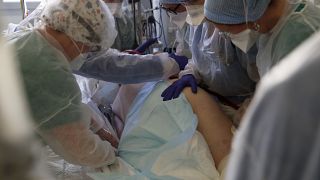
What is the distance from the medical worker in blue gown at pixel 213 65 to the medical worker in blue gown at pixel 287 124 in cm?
115

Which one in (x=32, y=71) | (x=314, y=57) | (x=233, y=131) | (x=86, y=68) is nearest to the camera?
(x=314, y=57)

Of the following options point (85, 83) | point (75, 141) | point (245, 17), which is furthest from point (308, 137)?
point (85, 83)

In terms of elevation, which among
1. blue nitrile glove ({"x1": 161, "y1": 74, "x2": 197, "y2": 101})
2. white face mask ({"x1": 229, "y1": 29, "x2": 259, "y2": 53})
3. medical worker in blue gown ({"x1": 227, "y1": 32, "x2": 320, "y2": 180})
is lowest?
blue nitrile glove ({"x1": 161, "y1": 74, "x2": 197, "y2": 101})

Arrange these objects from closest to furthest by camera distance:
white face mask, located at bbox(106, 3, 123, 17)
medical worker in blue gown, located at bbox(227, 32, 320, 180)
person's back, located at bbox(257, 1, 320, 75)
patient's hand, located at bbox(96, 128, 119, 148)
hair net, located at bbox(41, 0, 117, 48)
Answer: medical worker in blue gown, located at bbox(227, 32, 320, 180), person's back, located at bbox(257, 1, 320, 75), hair net, located at bbox(41, 0, 117, 48), patient's hand, located at bbox(96, 128, 119, 148), white face mask, located at bbox(106, 3, 123, 17)

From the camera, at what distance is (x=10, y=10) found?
3.25 m

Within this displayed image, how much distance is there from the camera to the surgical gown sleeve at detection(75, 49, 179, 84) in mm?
1787

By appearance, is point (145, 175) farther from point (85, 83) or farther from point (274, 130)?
point (274, 130)

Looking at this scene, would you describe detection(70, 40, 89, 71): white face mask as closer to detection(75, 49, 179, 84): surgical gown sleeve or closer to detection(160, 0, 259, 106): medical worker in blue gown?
detection(75, 49, 179, 84): surgical gown sleeve

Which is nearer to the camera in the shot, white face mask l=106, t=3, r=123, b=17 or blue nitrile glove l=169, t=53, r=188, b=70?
blue nitrile glove l=169, t=53, r=188, b=70

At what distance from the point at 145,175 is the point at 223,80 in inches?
23.8

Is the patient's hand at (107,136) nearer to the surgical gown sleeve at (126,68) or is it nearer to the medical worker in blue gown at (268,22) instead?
the surgical gown sleeve at (126,68)

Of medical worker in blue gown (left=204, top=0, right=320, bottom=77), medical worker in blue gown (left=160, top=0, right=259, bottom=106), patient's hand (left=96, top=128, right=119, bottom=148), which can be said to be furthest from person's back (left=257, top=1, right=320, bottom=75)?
patient's hand (left=96, top=128, right=119, bottom=148)

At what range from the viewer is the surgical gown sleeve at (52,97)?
1.33 m

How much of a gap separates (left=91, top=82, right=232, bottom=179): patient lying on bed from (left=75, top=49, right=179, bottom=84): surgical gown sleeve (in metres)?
0.11
